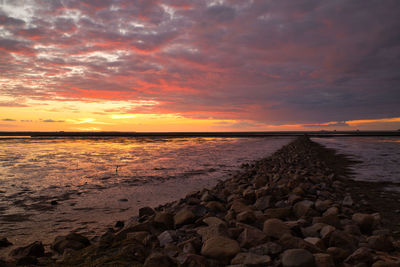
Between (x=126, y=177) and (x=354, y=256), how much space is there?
9.81 meters

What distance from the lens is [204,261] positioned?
3.07 meters

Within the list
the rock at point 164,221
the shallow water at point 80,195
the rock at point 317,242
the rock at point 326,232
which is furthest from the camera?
the shallow water at point 80,195

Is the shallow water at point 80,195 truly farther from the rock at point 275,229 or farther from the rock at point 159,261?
the rock at point 275,229

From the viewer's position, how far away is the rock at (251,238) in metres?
3.52

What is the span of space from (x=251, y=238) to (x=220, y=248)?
1.79ft

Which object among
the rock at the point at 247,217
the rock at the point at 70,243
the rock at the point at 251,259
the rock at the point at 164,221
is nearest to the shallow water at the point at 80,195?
the rock at the point at 70,243

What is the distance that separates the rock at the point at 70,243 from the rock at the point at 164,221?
4.06 ft

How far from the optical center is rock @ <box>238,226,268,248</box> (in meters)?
3.52

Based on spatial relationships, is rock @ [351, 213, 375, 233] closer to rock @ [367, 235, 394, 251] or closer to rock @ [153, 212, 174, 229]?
rock @ [367, 235, 394, 251]

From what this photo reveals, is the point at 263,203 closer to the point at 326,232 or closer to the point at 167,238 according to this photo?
the point at 326,232

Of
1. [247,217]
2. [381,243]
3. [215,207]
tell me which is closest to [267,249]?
[247,217]

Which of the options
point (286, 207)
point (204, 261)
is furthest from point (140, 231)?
point (286, 207)

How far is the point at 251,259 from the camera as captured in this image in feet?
9.87

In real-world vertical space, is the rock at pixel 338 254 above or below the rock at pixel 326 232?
below
